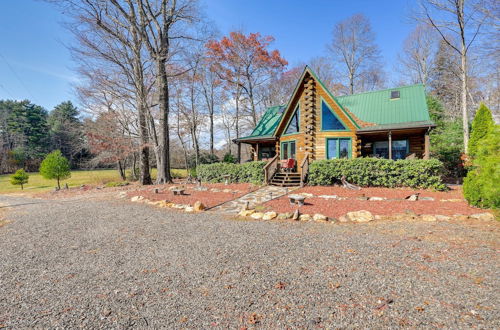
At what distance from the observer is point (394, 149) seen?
14.1m

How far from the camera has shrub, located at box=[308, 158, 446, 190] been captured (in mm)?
9781

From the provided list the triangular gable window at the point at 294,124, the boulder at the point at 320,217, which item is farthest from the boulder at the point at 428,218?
the triangular gable window at the point at 294,124

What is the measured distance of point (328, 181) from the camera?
37.4ft

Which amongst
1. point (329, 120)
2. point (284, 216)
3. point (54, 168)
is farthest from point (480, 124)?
point (54, 168)

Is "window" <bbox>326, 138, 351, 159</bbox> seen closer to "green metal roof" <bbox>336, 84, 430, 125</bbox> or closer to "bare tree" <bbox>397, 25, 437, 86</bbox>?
"green metal roof" <bbox>336, 84, 430, 125</bbox>

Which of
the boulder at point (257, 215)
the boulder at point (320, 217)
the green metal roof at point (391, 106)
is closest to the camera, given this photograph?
the boulder at point (320, 217)

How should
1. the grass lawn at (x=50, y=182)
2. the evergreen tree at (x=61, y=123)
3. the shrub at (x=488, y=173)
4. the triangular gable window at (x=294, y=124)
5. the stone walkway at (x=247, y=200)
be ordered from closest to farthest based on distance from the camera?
the shrub at (x=488, y=173) < the stone walkway at (x=247, y=200) < the triangular gable window at (x=294, y=124) < the grass lawn at (x=50, y=182) < the evergreen tree at (x=61, y=123)

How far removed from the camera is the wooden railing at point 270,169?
41.4ft

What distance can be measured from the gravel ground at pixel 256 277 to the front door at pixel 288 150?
32.6ft

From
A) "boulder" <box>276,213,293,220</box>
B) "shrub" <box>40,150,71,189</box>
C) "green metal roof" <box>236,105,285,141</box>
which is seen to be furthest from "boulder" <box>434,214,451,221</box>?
"shrub" <box>40,150,71,189</box>

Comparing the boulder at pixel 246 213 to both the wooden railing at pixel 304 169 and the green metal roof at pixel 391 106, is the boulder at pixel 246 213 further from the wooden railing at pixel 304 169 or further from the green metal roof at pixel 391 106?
the green metal roof at pixel 391 106

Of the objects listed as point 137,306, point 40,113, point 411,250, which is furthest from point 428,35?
point 40,113

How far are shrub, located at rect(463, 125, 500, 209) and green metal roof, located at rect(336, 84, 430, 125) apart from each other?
764 cm

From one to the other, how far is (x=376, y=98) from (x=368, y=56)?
14.1 meters
